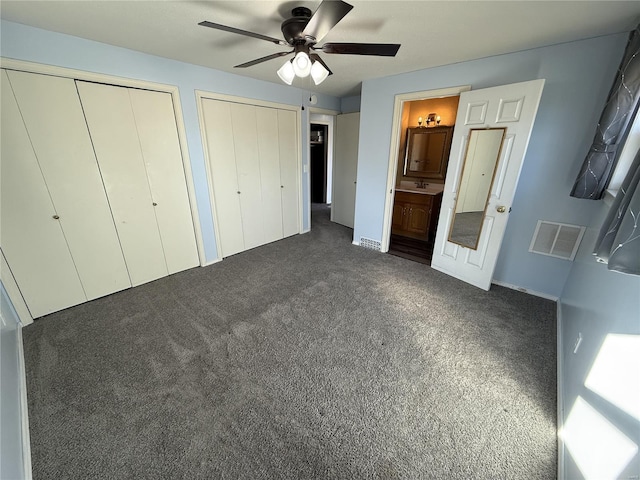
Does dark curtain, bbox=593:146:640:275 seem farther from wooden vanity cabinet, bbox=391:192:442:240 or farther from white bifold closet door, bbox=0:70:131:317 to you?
white bifold closet door, bbox=0:70:131:317

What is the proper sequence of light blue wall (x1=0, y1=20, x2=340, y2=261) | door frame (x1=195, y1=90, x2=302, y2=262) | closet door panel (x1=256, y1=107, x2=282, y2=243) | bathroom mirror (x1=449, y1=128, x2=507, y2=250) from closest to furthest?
light blue wall (x1=0, y1=20, x2=340, y2=261)
bathroom mirror (x1=449, y1=128, x2=507, y2=250)
door frame (x1=195, y1=90, x2=302, y2=262)
closet door panel (x1=256, y1=107, x2=282, y2=243)

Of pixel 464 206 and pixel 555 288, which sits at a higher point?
pixel 464 206

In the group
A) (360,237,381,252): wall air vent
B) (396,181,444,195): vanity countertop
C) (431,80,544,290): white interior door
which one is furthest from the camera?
(396,181,444,195): vanity countertop

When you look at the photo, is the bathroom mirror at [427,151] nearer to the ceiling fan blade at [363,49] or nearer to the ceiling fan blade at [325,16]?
the ceiling fan blade at [363,49]

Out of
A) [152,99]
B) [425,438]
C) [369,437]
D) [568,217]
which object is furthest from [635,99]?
[152,99]

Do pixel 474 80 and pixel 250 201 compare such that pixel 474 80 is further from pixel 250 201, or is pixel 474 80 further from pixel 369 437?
pixel 369 437

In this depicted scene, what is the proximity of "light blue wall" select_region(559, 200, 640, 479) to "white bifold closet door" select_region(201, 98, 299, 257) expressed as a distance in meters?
3.56

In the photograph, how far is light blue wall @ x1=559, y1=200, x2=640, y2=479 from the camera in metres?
0.95

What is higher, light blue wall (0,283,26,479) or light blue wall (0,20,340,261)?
light blue wall (0,20,340,261)

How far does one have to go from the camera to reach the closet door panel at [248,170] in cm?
328

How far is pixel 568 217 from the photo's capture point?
234 centimetres

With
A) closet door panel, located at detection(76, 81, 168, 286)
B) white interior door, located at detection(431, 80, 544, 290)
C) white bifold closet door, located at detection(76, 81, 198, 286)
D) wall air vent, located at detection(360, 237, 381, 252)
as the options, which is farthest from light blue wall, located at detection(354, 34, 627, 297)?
closet door panel, located at detection(76, 81, 168, 286)

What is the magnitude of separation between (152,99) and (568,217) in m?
4.26

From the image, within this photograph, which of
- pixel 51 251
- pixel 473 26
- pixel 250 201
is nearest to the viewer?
pixel 473 26
